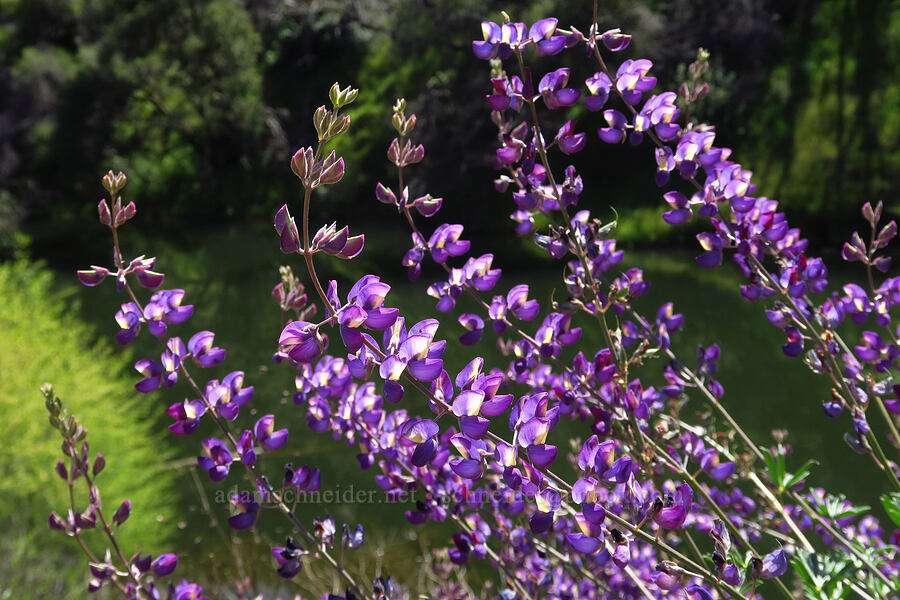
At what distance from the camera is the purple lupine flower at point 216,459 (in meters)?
1.22

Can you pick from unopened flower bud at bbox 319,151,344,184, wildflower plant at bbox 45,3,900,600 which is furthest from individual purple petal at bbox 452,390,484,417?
unopened flower bud at bbox 319,151,344,184

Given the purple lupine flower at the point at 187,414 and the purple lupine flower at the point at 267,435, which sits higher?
the purple lupine flower at the point at 187,414

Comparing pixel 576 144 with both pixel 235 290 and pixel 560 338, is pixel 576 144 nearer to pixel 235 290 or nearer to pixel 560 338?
pixel 560 338

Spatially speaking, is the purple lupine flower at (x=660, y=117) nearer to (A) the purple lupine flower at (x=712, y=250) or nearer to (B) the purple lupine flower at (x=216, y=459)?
(A) the purple lupine flower at (x=712, y=250)

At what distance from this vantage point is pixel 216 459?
124cm

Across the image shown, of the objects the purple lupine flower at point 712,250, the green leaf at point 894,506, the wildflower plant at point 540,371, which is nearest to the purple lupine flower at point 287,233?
the wildflower plant at point 540,371

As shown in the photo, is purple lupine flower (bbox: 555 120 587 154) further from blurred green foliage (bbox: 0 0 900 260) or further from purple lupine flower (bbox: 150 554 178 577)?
blurred green foliage (bbox: 0 0 900 260)

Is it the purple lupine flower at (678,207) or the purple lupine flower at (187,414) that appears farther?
the purple lupine flower at (678,207)

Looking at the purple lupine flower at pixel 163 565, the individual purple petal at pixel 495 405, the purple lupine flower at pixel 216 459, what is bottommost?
the purple lupine flower at pixel 163 565

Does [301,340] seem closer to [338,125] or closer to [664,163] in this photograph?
[338,125]

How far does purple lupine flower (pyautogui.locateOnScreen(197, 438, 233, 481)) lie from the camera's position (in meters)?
1.22

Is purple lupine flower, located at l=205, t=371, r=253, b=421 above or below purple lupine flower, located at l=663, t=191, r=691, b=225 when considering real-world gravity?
below

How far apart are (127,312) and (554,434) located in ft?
13.4

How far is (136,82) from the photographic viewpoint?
1945 centimetres
